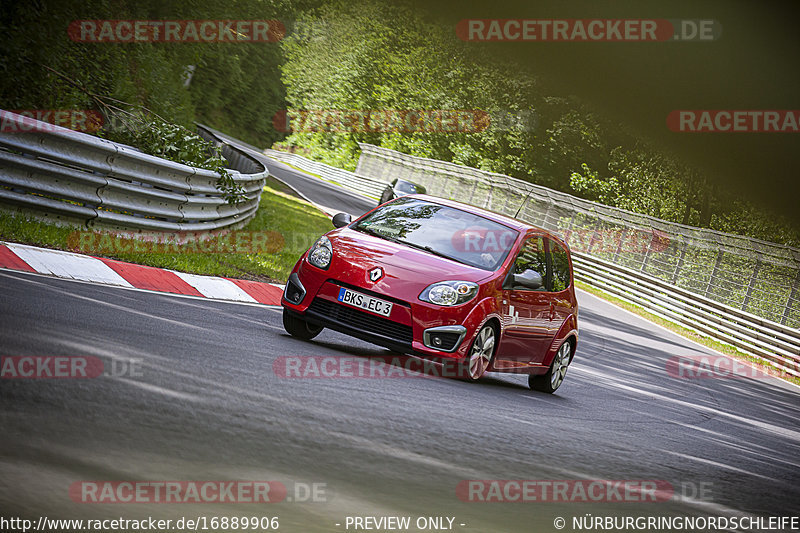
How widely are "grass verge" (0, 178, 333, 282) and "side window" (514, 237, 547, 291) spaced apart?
14.4 ft

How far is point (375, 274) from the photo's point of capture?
7863mm

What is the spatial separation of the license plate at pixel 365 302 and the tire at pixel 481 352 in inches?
32.9

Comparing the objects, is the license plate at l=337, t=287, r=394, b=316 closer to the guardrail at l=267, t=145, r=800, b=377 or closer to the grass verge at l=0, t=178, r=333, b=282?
the grass verge at l=0, t=178, r=333, b=282

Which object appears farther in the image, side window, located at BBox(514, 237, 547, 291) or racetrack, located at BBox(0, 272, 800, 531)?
side window, located at BBox(514, 237, 547, 291)

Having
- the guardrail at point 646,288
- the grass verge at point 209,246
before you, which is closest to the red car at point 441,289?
the grass verge at point 209,246

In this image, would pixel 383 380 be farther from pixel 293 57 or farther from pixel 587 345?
pixel 293 57

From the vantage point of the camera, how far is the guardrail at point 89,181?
950 centimetres

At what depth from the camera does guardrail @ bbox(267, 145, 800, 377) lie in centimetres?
2388

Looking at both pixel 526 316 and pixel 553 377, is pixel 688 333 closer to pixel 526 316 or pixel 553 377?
pixel 553 377

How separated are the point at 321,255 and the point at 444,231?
1376 mm

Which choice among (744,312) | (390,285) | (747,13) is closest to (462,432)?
(390,285)

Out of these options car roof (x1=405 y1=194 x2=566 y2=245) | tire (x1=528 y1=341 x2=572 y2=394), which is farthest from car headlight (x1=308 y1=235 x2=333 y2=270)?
tire (x1=528 y1=341 x2=572 y2=394)

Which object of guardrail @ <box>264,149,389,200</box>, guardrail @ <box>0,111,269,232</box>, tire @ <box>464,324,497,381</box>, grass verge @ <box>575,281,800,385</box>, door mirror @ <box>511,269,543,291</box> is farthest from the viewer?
guardrail @ <box>264,149,389,200</box>

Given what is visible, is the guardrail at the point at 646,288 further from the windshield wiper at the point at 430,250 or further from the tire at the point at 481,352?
the windshield wiper at the point at 430,250
